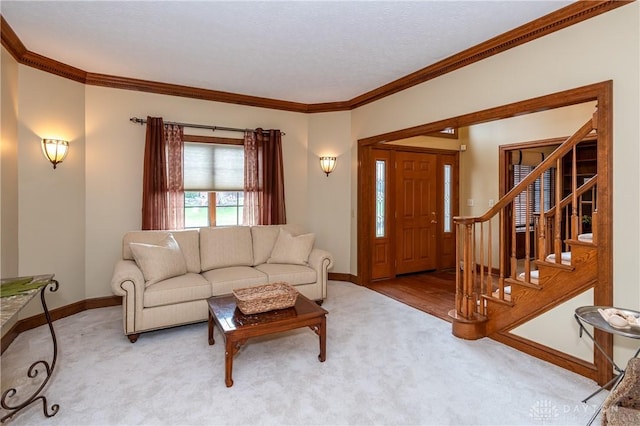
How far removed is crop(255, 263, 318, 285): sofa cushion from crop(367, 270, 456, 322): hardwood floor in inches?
51.3

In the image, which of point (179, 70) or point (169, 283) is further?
point (179, 70)

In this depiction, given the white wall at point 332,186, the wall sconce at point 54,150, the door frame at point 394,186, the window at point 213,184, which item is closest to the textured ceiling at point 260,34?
the wall sconce at point 54,150

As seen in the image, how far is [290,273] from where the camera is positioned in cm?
405

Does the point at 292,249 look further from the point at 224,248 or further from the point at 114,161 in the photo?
the point at 114,161

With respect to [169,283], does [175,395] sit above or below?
below

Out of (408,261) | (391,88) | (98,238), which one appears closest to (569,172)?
(408,261)

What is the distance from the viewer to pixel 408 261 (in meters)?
5.94

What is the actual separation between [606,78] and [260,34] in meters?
2.77

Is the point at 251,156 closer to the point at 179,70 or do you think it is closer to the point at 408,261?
the point at 179,70

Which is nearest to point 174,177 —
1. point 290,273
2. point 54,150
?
point 54,150

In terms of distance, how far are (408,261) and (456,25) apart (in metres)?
3.88

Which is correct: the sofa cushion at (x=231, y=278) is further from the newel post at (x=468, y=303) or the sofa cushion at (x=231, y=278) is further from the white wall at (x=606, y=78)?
the white wall at (x=606, y=78)

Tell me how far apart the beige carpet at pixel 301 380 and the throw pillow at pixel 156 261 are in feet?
1.91

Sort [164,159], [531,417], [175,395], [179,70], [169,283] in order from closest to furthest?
1. [531,417]
2. [175,395]
3. [169,283]
4. [179,70]
5. [164,159]
